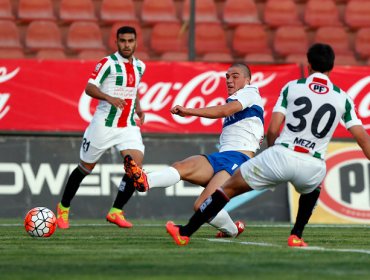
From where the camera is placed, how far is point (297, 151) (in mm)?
8289

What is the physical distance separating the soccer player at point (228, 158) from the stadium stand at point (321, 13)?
770cm

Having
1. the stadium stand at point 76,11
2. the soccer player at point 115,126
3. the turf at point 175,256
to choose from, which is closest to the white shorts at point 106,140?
the soccer player at point 115,126

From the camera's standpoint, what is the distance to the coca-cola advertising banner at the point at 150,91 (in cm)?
1470

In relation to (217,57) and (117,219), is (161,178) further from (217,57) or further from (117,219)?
(217,57)

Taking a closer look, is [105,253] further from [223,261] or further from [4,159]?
[4,159]

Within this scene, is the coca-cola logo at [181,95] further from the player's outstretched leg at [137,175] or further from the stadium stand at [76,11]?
the player's outstretched leg at [137,175]

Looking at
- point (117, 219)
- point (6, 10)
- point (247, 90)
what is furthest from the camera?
point (6, 10)

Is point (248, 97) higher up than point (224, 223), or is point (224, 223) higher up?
point (248, 97)

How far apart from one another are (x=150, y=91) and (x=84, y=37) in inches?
92.6

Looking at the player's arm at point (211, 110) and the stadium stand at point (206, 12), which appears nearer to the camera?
the player's arm at point (211, 110)

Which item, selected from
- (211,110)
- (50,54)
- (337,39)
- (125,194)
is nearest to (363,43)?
(337,39)

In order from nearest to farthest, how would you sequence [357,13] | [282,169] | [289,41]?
[282,169] → [289,41] → [357,13]

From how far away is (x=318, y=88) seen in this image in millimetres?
8336

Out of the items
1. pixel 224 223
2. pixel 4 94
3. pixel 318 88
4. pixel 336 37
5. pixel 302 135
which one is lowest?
pixel 224 223
